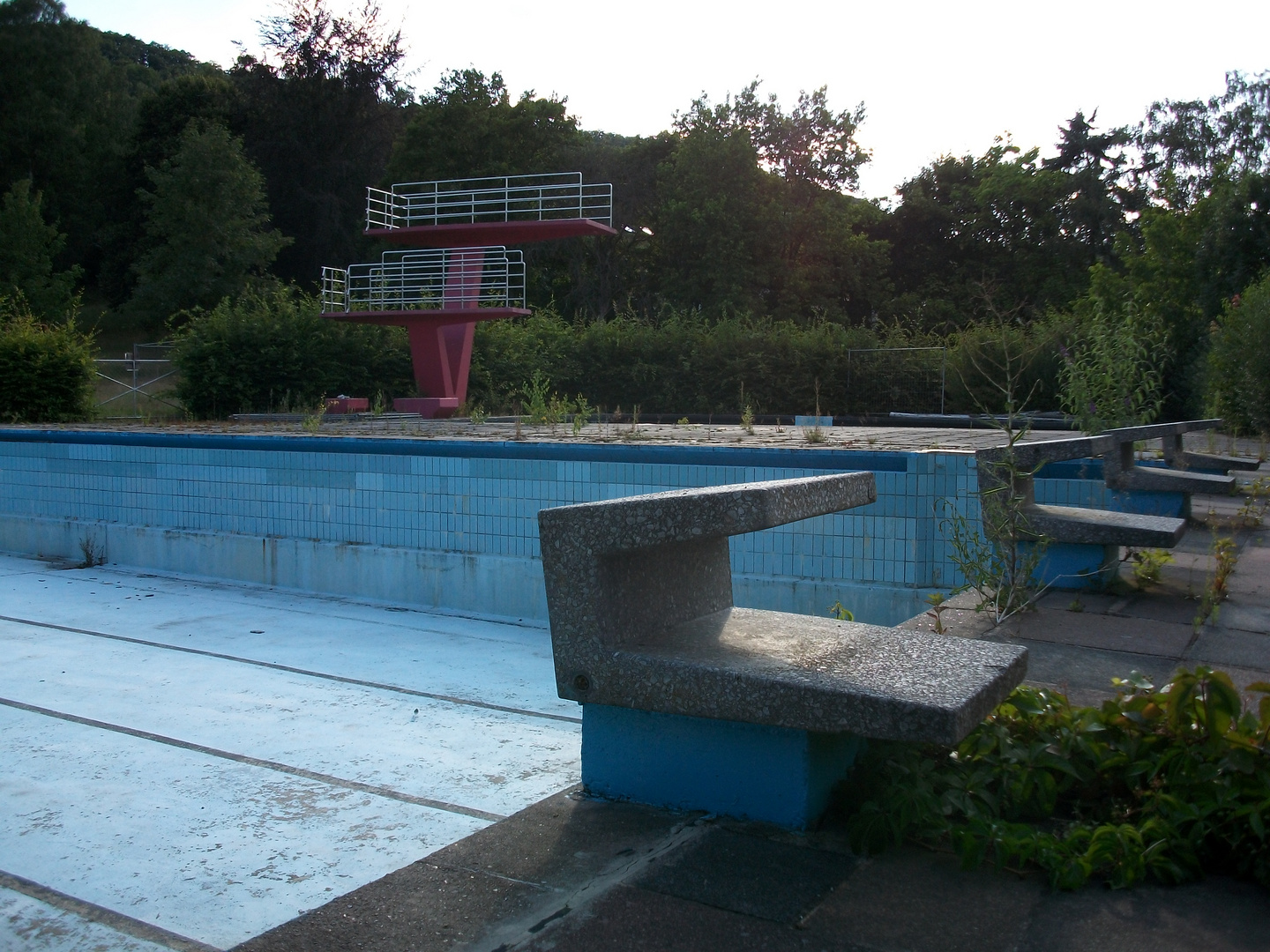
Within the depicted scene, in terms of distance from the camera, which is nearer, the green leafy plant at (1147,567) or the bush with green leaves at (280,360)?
the green leafy plant at (1147,567)

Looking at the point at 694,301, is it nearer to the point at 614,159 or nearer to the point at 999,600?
the point at 614,159

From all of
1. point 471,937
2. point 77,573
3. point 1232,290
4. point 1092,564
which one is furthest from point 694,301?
point 471,937

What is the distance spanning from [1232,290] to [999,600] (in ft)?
74.1

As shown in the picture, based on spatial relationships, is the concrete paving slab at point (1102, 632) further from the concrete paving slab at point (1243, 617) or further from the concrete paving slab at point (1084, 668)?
the concrete paving slab at point (1243, 617)

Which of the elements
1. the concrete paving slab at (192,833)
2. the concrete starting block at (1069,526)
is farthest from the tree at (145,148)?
the concrete starting block at (1069,526)

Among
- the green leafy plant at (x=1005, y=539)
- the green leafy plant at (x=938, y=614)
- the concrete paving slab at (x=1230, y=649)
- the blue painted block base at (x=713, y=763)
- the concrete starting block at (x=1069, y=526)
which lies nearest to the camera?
the blue painted block base at (x=713, y=763)

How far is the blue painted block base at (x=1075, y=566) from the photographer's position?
4273mm

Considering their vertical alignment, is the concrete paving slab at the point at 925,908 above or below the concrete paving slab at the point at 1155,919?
below

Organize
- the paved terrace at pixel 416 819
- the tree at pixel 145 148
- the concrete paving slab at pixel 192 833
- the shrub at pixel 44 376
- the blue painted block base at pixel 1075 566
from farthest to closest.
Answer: the tree at pixel 145 148
the shrub at pixel 44 376
the blue painted block base at pixel 1075 566
the concrete paving slab at pixel 192 833
the paved terrace at pixel 416 819

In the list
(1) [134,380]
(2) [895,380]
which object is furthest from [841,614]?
(1) [134,380]

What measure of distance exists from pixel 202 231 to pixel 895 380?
2841 centimetres

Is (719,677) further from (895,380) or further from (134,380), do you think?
(134,380)

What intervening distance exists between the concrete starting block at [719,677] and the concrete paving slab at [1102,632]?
1.05 metres

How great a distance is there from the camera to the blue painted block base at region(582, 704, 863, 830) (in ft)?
7.36
